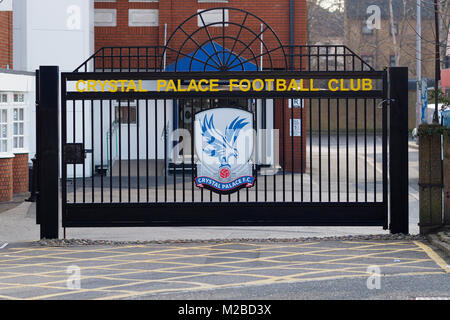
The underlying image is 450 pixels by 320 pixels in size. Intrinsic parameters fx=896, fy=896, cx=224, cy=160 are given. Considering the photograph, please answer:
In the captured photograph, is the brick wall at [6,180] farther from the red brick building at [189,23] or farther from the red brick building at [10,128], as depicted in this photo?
the red brick building at [189,23]

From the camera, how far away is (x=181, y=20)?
28.2 meters

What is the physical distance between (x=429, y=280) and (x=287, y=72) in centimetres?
406

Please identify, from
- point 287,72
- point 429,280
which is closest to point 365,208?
point 287,72

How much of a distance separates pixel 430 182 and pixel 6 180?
10.5m

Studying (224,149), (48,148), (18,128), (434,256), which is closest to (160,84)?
(224,149)

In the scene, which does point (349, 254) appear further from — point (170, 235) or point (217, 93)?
point (170, 235)

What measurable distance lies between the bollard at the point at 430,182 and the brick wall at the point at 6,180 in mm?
10276

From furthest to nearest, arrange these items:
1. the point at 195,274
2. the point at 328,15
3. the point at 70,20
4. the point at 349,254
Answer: the point at 328,15
the point at 70,20
the point at 349,254
the point at 195,274

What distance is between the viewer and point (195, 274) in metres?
9.79

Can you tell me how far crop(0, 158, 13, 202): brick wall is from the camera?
19.4 metres

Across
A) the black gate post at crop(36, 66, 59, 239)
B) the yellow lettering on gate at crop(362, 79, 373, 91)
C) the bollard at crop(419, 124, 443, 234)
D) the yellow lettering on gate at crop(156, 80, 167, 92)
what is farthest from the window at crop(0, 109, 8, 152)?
the bollard at crop(419, 124, 443, 234)

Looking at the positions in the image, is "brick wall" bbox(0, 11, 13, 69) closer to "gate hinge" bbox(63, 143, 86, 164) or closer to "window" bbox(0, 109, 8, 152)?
"window" bbox(0, 109, 8, 152)

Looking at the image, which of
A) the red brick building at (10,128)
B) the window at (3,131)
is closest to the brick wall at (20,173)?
the red brick building at (10,128)

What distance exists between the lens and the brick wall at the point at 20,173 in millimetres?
21141
